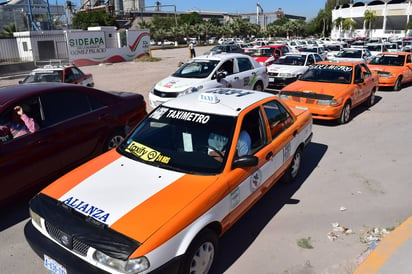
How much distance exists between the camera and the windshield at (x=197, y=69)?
391 inches

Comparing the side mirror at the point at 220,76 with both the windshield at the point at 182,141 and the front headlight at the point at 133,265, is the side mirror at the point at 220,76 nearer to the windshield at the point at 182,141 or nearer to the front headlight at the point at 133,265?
the windshield at the point at 182,141

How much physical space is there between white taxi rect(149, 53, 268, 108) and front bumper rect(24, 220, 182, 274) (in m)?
6.43

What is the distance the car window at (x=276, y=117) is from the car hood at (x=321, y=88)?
403 cm

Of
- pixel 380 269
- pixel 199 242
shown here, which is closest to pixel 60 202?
pixel 199 242

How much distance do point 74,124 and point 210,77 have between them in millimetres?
5342

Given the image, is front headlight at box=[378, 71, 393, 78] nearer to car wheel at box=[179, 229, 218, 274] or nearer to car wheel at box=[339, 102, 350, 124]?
car wheel at box=[339, 102, 350, 124]

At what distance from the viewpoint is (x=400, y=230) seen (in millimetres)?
3955

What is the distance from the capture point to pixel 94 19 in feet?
245

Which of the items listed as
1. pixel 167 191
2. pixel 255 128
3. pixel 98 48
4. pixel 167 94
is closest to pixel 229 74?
pixel 167 94

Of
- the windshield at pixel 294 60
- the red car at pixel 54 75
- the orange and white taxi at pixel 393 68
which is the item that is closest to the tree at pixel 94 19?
the windshield at pixel 294 60

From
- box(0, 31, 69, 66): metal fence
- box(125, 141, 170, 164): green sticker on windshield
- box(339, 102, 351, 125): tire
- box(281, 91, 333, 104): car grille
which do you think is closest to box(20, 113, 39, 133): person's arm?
box(125, 141, 170, 164): green sticker on windshield

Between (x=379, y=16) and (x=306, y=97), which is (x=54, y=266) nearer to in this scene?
(x=306, y=97)

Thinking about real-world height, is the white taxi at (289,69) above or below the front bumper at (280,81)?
above

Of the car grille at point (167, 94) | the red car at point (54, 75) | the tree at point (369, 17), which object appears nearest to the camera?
the car grille at point (167, 94)
